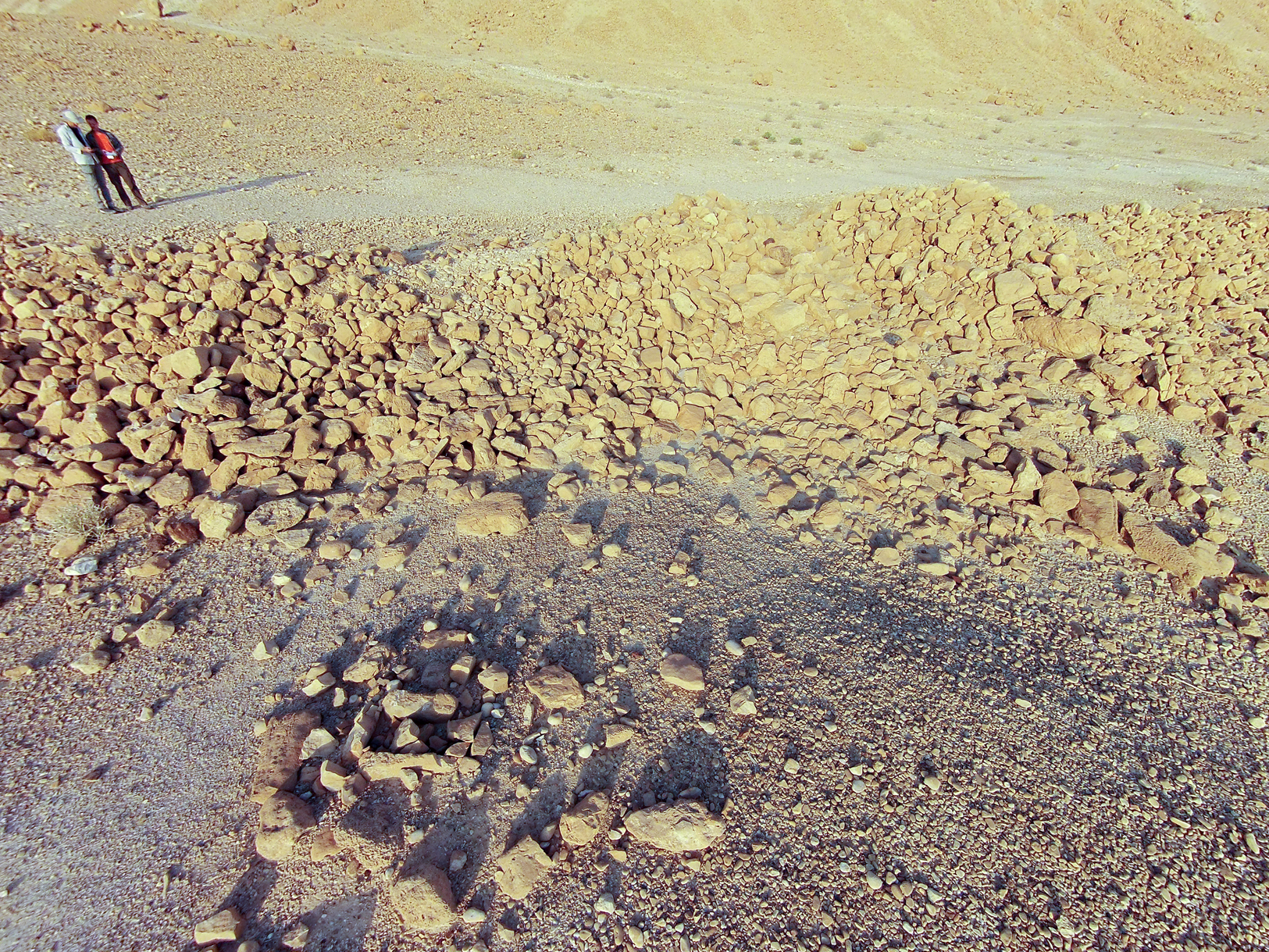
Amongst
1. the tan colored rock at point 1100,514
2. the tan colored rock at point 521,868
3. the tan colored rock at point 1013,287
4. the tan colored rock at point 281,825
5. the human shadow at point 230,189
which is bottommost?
the tan colored rock at point 1100,514

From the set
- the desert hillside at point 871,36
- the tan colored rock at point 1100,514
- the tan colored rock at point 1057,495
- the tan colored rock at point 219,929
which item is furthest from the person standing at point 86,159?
the desert hillside at point 871,36

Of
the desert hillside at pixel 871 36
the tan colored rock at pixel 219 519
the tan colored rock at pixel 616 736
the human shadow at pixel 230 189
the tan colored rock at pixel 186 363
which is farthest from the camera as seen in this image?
the desert hillside at pixel 871 36

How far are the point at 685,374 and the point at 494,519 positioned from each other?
104 inches

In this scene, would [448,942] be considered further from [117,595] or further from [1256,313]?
[1256,313]

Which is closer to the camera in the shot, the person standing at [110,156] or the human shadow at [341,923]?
the human shadow at [341,923]

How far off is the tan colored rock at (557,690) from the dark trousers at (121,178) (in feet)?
27.6

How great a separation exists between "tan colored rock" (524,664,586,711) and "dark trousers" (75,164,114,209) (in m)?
8.49

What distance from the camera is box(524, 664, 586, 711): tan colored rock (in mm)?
3561

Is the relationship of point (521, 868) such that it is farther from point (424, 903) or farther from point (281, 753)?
point (281, 753)

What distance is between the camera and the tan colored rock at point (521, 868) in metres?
2.85

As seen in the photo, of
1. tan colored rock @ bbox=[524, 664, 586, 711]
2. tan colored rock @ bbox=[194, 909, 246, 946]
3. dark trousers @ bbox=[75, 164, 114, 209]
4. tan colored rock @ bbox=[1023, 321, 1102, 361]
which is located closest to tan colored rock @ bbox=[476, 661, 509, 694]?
Result: tan colored rock @ bbox=[524, 664, 586, 711]

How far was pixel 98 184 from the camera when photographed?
24.2 ft

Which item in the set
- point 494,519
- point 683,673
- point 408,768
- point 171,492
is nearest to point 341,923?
point 408,768

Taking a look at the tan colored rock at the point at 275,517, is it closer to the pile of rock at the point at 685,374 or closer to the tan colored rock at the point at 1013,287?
the pile of rock at the point at 685,374
